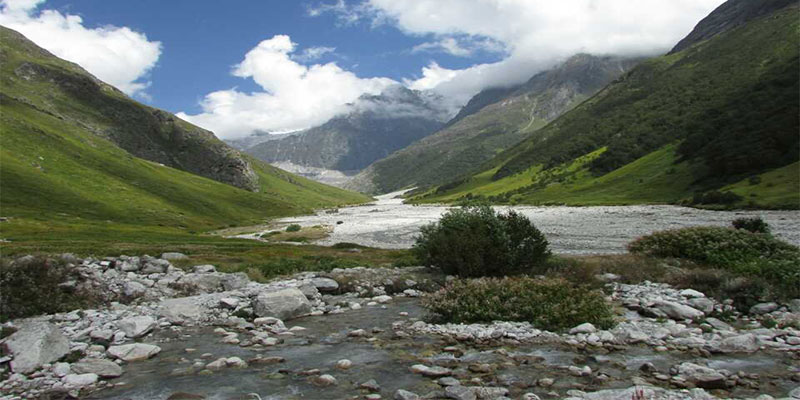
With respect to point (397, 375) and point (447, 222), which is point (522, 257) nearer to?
point (447, 222)

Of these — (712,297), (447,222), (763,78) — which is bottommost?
(712,297)

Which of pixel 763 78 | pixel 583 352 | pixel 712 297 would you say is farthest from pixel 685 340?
pixel 763 78

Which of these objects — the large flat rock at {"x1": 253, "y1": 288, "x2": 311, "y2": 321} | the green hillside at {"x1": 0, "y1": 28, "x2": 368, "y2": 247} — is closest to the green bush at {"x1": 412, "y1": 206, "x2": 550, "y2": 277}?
the large flat rock at {"x1": 253, "y1": 288, "x2": 311, "y2": 321}

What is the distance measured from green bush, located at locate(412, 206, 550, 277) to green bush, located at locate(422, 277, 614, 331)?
699cm

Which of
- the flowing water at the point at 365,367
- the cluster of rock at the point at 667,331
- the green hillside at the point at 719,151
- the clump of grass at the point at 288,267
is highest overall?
the green hillside at the point at 719,151

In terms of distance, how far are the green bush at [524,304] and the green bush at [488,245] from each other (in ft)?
22.9

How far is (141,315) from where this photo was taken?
61.5ft

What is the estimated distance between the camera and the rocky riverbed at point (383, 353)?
425 inches

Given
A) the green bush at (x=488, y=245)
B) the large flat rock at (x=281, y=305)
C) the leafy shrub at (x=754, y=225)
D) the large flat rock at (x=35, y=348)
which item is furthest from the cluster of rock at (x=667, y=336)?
the leafy shrub at (x=754, y=225)

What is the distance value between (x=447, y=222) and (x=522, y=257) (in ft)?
19.1

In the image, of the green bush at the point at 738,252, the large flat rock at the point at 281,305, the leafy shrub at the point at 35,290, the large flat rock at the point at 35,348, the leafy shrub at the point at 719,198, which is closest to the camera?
the large flat rock at the point at 35,348

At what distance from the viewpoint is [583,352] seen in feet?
43.6

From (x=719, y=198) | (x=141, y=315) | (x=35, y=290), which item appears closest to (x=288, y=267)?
(x=141, y=315)

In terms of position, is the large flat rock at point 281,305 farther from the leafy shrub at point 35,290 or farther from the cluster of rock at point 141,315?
the leafy shrub at point 35,290
